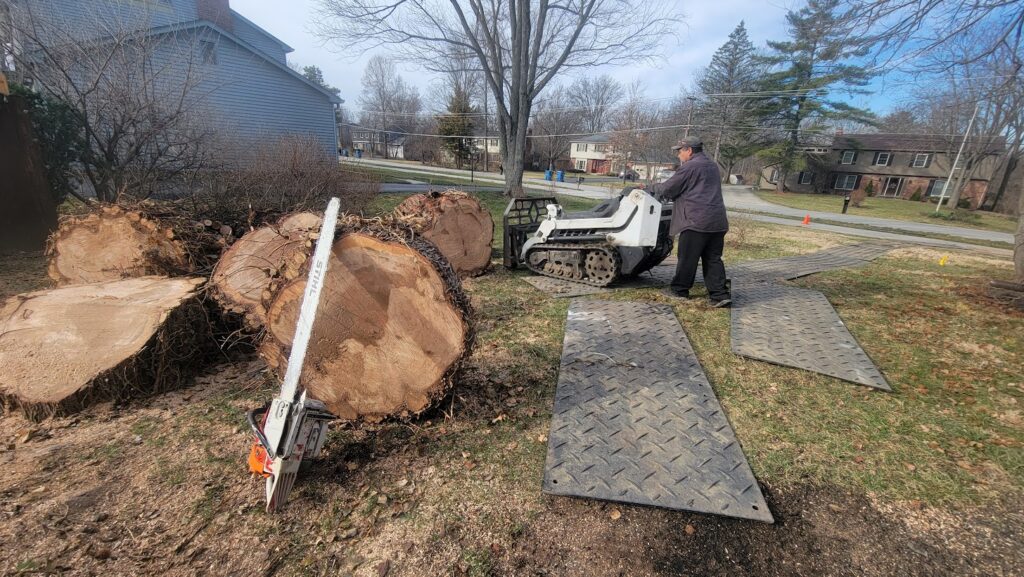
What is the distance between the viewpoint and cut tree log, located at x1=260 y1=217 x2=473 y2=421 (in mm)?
2318

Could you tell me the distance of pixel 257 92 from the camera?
16.6m

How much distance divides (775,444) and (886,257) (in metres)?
8.89

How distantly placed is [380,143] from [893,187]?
178ft

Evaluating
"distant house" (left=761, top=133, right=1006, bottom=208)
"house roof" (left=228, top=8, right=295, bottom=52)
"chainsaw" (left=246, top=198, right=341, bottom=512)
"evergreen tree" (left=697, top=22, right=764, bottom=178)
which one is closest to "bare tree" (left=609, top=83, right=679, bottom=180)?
"evergreen tree" (left=697, top=22, right=764, bottom=178)

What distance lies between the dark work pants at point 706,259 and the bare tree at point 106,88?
8118 millimetres

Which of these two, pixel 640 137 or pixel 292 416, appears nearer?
pixel 292 416

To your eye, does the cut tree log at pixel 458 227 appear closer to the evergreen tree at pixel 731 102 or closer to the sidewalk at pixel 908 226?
the sidewalk at pixel 908 226

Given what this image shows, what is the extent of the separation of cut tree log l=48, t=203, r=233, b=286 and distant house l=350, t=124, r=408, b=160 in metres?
49.0

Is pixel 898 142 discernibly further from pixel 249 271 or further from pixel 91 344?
pixel 91 344

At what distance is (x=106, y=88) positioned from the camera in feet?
22.4

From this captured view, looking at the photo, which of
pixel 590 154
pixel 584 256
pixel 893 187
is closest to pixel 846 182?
pixel 893 187

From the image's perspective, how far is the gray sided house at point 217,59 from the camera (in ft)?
24.2

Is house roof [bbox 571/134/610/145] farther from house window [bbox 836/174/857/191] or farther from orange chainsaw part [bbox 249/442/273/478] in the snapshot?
orange chainsaw part [bbox 249/442/273/478]

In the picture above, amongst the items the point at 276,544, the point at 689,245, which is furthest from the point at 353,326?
the point at 689,245
